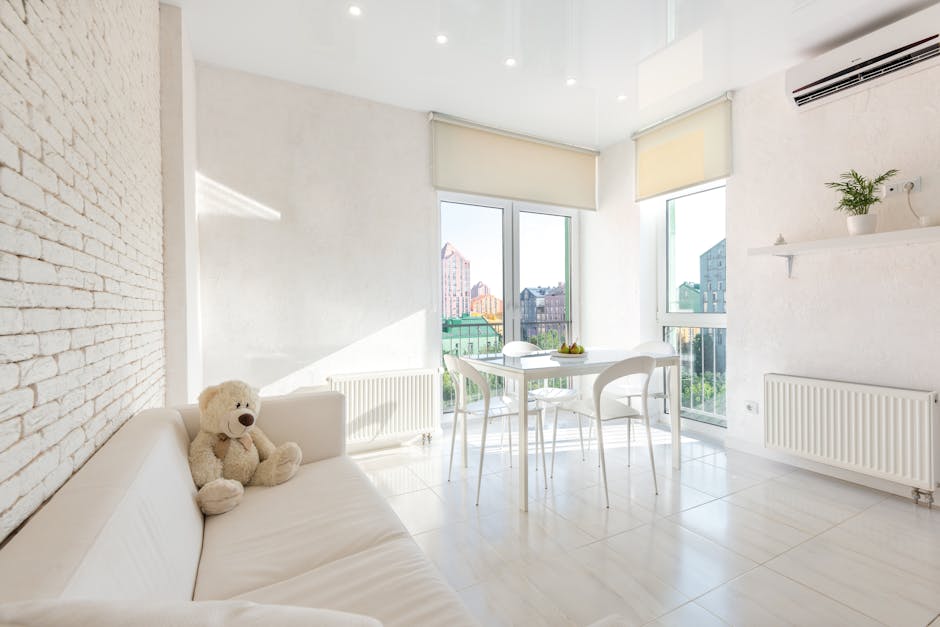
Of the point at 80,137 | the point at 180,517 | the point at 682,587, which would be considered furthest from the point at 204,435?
the point at 682,587

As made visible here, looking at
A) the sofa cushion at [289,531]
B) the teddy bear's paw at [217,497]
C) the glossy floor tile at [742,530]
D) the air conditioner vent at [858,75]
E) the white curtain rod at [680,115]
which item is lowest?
the glossy floor tile at [742,530]

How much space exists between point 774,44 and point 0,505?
156 inches

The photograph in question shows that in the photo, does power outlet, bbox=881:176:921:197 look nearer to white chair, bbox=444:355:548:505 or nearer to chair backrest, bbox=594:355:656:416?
chair backrest, bbox=594:355:656:416

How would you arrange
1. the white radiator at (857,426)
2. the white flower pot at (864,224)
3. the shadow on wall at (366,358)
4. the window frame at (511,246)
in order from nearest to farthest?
the white radiator at (857,426) < the white flower pot at (864,224) < the shadow on wall at (366,358) < the window frame at (511,246)

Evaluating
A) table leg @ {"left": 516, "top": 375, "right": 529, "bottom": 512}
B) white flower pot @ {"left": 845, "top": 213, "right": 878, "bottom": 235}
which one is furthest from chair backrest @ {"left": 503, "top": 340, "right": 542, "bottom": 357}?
white flower pot @ {"left": 845, "top": 213, "right": 878, "bottom": 235}

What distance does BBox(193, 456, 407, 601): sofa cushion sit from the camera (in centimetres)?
117

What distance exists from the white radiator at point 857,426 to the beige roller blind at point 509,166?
8.08 feet

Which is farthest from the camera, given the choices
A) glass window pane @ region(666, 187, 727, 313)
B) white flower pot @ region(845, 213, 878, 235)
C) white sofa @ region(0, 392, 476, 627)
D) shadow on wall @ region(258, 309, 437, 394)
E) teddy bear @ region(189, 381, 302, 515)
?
glass window pane @ region(666, 187, 727, 313)

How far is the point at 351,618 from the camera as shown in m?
0.55

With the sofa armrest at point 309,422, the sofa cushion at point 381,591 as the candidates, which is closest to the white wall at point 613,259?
the sofa armrest at point 309,422

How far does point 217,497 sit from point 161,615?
1.17 m

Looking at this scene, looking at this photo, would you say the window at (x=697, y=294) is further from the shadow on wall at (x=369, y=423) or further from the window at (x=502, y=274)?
the shadow on wall at (x=369, y=423)

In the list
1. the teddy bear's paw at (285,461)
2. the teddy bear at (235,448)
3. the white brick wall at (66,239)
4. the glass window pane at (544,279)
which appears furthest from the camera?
the glass window pane at (544,279)

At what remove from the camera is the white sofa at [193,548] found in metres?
0.68
